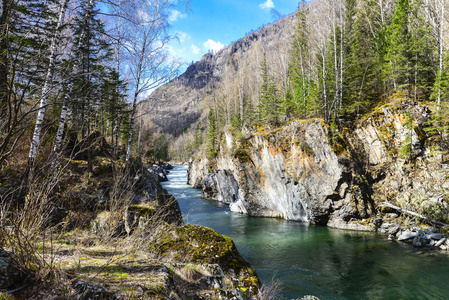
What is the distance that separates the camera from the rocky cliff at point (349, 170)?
13.0 m

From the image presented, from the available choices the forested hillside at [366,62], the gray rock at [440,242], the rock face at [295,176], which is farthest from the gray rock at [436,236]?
the forested hillside at [366,62]

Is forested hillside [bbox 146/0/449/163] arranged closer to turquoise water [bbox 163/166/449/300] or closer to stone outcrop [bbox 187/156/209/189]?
turquoise water [bbox 163/166/449/300]

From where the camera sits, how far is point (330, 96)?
744 inches

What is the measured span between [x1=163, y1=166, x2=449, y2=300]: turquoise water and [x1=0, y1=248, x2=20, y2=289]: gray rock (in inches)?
188

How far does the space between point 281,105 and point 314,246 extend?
49.2ft

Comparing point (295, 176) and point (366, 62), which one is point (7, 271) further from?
point (366, 62)

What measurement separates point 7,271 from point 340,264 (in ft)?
33.6

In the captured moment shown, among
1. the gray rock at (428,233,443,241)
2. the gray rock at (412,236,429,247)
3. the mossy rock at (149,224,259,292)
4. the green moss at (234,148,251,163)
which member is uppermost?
the green moss at (234,148,251,163)

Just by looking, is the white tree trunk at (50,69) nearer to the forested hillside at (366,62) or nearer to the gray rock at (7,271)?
the gray rock at (7,271)

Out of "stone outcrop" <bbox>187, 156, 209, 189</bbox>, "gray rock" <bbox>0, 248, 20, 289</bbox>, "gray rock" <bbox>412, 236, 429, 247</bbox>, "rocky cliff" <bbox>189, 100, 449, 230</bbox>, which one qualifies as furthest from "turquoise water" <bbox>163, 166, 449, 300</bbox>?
"stone outcrop" <bbox>187, 156, 209, 189</bbox>

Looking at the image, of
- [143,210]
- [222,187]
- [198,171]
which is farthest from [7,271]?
[198,171]

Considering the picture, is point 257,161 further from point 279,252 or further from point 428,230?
point 428,230

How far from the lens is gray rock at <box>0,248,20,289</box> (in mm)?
1782

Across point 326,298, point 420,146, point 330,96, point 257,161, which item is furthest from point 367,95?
point 326,298
